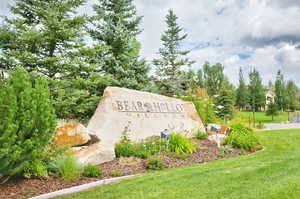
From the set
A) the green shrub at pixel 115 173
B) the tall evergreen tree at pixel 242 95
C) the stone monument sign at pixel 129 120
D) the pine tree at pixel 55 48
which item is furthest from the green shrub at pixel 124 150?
the tall evergreen tree at pixel 242 95

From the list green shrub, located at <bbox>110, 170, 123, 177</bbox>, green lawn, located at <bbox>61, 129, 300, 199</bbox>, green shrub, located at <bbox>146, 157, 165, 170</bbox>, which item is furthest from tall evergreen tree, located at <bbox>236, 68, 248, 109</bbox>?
green shrub, located at <bbox>110, 170, 123, 177</bbox>

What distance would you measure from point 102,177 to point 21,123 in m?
1.83

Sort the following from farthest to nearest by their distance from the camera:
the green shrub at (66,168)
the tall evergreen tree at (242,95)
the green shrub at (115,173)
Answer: the tall evergreen tree at (242,95) → the green shrub at (115,173) → the green shrub at (66,168)

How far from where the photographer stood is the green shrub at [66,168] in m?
3.87

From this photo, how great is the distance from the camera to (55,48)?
24.8 ft

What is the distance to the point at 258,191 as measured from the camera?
294cm

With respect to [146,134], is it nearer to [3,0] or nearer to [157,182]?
[157,182]

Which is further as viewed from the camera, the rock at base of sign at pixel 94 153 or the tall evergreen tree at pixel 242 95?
the tall evergreen tree at pixel 242 95

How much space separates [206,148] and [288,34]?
10352 mm

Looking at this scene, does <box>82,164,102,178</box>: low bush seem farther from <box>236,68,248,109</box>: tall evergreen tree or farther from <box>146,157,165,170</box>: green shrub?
Answer: <box>236,68,248,109</box>: tall evergreen tree

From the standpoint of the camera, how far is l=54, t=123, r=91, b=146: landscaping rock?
5.00 m

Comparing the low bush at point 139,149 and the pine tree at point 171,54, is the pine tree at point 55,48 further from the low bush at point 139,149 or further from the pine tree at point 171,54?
the pine tree at point 171,54

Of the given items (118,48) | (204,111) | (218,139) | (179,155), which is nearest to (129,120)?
(179,155)

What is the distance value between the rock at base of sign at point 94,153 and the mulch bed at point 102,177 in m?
0.15
